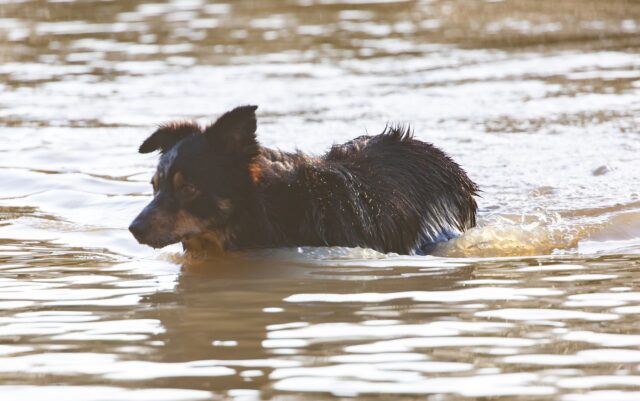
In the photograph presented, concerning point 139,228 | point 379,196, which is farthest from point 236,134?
point 379,196

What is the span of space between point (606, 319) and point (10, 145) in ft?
26.3

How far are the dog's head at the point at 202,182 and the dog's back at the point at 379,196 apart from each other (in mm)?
301

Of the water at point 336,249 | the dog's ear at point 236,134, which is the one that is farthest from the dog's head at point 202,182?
the water at point 336,249

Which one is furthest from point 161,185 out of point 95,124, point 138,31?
point 138,31

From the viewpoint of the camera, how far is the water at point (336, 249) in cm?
513

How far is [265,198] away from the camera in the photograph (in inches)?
305

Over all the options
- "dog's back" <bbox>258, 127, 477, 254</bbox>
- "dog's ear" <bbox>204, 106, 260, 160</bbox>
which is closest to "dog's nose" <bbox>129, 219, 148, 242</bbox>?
"dog's ear" <bbox>204, 106, 260, 160</bbox>

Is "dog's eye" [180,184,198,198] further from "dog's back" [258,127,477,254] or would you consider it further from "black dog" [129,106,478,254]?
"dog's back" [258,127,477,254]

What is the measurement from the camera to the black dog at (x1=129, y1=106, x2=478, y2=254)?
7520mm

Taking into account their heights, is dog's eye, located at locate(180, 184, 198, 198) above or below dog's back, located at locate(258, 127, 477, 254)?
above

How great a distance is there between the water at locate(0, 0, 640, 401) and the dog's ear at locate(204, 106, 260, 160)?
2.17 ft

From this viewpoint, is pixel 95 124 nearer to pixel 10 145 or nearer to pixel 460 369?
pixel 10 145

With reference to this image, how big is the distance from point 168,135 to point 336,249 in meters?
1.31

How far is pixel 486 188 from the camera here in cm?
1030
